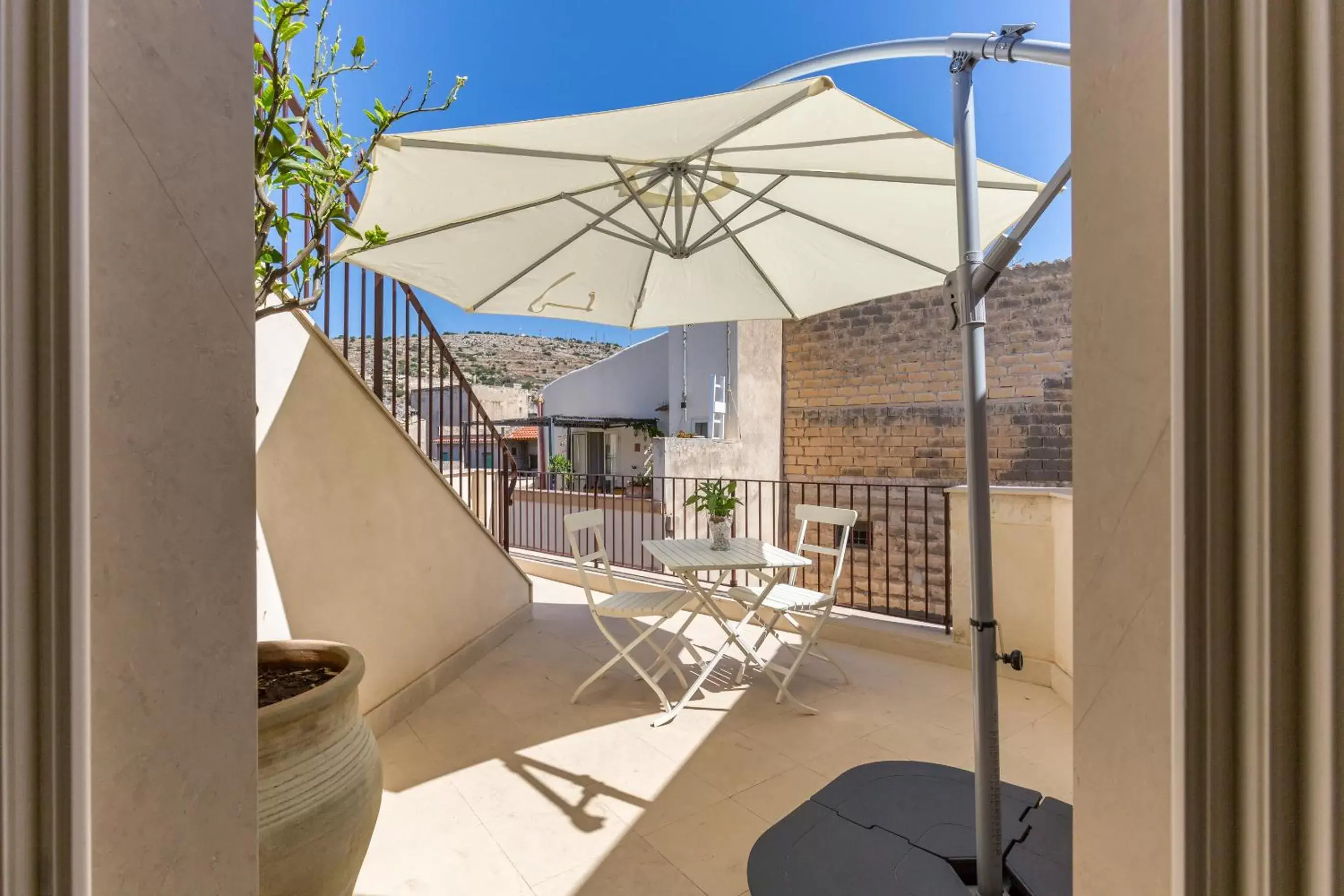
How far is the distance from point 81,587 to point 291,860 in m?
1.10

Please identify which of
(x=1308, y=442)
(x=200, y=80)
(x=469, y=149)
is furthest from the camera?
(x=469, y=149)

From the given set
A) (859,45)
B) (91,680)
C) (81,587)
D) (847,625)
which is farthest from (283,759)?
(847,625)

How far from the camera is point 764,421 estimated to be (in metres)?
7.61

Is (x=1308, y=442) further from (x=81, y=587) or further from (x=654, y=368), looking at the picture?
(x=654, y=368)

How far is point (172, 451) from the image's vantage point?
0.75 meters

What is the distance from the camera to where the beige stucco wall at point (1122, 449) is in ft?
2.06

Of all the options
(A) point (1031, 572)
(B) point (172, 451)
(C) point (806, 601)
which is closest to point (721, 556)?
(C) point (806, 601)

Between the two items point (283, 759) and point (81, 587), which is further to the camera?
point (283, 759)

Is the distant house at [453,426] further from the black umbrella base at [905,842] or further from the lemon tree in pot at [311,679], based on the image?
A: the black umbrella base at [905,842]

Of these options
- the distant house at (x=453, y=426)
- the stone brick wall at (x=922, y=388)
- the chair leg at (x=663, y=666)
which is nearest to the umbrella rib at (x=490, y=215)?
the distant house at (x=453, y=426)

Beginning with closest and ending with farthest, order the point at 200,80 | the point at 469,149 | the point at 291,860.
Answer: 1. the point at 200,80
2. the point at 291,860
3. the point at 469,149

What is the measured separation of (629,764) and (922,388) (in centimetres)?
572

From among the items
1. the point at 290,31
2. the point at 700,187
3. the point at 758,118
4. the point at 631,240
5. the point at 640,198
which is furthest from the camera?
the point at 631,240

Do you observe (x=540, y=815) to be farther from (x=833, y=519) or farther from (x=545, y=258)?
(x=545, y=258)
